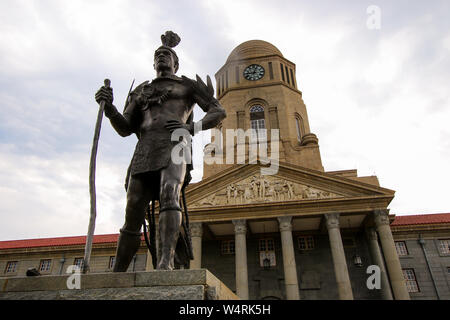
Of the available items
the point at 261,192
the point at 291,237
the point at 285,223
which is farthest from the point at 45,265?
the point at 291,237

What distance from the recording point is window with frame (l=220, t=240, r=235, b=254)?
89.6ft

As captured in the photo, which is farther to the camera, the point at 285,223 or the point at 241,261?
the point at 285,223

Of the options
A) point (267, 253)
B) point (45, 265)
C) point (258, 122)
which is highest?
point (258, 122)

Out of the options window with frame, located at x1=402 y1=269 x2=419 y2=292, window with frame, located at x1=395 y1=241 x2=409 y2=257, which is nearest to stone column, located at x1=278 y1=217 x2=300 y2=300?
window with frame, located at x1=402 y1=269 x2=419 y2=292

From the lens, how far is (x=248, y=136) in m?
34.2

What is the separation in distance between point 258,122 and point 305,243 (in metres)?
15.1

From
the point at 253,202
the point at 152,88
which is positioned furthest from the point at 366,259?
the point at 152,88

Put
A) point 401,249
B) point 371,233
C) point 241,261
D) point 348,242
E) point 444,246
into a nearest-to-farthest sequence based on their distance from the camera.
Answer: point 241,261
point 371,233
point 348,242
point 444,246
point 401,249

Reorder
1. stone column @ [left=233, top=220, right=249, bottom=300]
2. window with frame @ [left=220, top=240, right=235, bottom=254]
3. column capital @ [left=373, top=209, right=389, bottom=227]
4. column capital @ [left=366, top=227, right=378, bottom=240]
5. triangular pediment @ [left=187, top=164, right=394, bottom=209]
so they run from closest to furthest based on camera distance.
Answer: stone column @ [left=233, top=220, right=249, bottom=300], column capital @ [left=373, top=209, right=389, bottom=227], triangular pediment @ [left=187, top=164, right=394, bottom=209], column capital @ [left=366, top=227, right=378, bottom=240], window with frame @ [left=220, top=240, right=235, bottom=254]

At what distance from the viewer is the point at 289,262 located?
67.9 ft

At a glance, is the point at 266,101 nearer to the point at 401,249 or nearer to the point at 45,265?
the point at 401,249

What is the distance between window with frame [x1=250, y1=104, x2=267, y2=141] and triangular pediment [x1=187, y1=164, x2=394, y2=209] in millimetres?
9479

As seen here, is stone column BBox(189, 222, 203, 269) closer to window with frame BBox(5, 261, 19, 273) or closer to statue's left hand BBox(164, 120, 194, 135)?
statue's left hand BBox(164, 120, 194, 135)
